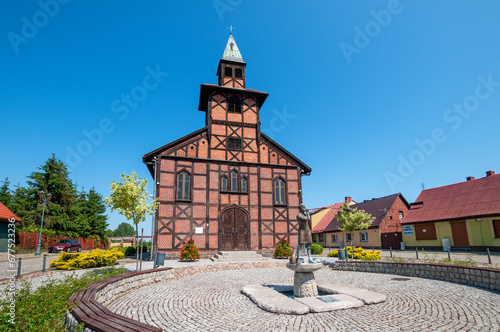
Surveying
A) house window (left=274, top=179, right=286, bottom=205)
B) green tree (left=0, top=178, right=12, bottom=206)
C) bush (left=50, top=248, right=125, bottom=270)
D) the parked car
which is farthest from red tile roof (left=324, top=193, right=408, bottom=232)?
green tree (left=0, top=178, right=12, bottom=206)

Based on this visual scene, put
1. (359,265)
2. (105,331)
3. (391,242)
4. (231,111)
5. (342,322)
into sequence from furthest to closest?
(391,242)
(231,111)
(359,265)
(342,322)
(105,331)

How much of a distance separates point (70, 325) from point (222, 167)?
1757cm

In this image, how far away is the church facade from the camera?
19922 millimetres

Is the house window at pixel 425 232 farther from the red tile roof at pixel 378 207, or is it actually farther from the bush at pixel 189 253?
the bush at pixel 189 253

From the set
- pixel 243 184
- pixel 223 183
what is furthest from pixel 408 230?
pixel 223 183

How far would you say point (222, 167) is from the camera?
851 inches

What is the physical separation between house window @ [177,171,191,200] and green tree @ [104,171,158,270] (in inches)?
Result: 309

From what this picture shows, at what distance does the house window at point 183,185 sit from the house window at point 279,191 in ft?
22.9

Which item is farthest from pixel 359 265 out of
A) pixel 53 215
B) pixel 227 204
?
pixel 53 215

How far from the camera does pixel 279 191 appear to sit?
74.4 feet

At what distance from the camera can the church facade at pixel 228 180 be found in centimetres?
1992

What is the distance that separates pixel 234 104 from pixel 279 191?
823 cm

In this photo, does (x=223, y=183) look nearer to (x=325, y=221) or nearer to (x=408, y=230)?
(x=408, y=230)

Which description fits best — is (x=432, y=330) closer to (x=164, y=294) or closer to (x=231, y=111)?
(x=164, y=294)
